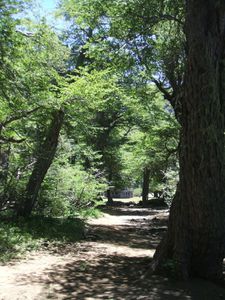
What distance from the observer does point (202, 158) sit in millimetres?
6855

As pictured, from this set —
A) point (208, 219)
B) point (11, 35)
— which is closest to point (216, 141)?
point (208, 219)

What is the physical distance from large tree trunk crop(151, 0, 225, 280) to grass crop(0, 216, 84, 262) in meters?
3.97

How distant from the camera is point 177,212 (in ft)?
24.0

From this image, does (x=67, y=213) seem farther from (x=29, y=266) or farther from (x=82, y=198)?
(x=29, y=266)

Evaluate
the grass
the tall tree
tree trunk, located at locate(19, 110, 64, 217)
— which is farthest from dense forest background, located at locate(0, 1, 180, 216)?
the tall tree

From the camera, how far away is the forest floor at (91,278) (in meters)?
6.09

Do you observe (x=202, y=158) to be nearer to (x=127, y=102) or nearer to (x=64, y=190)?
(x=64, y=190)

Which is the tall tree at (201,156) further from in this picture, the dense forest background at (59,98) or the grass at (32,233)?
the grass at (32,233)

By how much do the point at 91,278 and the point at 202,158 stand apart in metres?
3.22

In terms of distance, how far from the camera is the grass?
9.41 m

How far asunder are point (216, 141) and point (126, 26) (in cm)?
496

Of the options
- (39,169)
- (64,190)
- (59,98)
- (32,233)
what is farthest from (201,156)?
(64,190)

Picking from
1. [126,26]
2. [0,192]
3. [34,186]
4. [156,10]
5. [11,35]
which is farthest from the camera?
[34,186]

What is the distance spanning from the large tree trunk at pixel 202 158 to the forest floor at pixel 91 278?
0.50 metres
